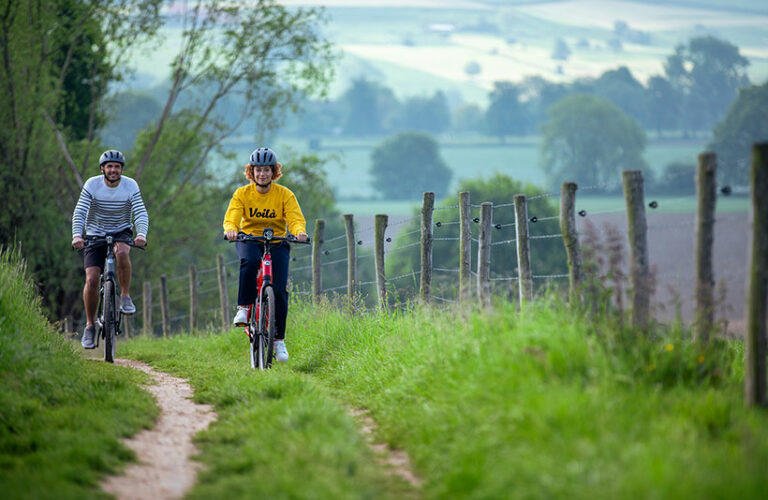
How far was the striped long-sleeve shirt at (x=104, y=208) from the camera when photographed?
10430mm

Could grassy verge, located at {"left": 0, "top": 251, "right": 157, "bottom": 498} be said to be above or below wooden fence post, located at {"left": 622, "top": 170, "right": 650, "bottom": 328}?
below

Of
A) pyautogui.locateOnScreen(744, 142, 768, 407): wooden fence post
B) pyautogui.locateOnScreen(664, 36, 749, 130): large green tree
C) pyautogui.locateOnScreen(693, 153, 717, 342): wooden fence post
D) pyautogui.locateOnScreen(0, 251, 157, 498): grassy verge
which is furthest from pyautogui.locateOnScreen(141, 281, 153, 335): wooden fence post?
pyautogui.locateOnScreen(664, 36, 749, 130): large green tree

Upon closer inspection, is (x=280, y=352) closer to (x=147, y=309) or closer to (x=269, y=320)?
(x=269, y=320)

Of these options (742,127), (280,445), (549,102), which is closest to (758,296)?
(280,445)

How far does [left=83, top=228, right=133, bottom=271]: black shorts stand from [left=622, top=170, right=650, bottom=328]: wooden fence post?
6.22 meters

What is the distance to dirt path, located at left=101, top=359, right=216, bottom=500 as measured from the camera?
516 cm

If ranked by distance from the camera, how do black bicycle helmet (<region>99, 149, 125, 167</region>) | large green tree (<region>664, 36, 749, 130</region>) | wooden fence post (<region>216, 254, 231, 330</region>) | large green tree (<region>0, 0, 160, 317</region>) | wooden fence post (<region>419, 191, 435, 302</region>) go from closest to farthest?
wooden fence post (<region>419, 191, 435, 302</region>) < black bicycle helmet (<region>99, 149, 125, 167</region>) < wooden fence post (<region>216, 254, 231, 330</region>) < large green tree (<region>0, 0, 160, 317</region>) < large green tree (<region>664, 36, 749, 130</region>)

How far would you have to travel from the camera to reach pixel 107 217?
10.5 m

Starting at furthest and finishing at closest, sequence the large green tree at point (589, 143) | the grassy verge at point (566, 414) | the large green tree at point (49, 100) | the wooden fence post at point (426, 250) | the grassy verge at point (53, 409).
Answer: the large green tree at point (589, 143)
the large green tree at point (49, 100)
the wooden fence post at point (426, 250)
the grassy verge at point (53, 409)
the grassy verge at point (566, 414)

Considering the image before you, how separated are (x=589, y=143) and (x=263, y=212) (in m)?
88.5

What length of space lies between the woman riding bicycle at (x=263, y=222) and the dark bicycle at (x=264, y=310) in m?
0.08

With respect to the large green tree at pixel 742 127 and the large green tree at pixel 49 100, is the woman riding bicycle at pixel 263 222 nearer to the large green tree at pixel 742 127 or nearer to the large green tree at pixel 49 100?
the large green tree at pixel 49 100

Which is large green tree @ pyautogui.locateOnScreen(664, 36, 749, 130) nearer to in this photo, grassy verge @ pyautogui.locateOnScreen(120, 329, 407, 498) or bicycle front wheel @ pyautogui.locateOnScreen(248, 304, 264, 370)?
bicycle front wheel @ pyautogui.locateOnScreen(248, 304, 264, 370)

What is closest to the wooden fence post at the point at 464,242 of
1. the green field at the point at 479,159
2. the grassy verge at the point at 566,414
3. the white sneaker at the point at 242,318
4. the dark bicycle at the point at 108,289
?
the grassy verge at the point at 566,414
